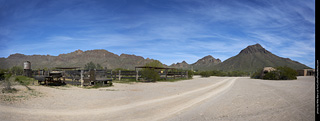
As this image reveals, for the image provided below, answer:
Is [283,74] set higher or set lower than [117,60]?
lower

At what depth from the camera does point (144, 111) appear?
21.0 feet

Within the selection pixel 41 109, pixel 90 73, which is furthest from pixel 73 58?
pixel 41 109

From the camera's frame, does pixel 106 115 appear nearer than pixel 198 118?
No

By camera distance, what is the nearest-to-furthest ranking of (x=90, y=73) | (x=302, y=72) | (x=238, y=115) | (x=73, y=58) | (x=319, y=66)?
(x=319, y=66) < (x=238, y=115) < (x=90, y=73) < (x=302, y=72) < (x=73, y=58)

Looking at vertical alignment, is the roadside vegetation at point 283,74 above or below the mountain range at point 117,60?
below

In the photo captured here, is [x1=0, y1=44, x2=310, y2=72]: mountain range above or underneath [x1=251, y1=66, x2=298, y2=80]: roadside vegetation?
above

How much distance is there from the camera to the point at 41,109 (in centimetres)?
648

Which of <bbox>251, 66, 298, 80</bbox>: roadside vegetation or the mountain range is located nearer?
<bbox>251, 66, 298, 80</bbox>: roadside vegetation

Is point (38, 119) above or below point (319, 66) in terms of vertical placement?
below

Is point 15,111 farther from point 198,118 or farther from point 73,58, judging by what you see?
point 73,58

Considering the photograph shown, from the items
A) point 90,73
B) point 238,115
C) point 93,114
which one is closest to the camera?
point 238,115

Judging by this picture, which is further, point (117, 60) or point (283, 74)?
point (117, 60)

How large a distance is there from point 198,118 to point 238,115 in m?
1.27

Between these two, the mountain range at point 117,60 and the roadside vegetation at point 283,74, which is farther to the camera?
the mountain range at point 117,60
